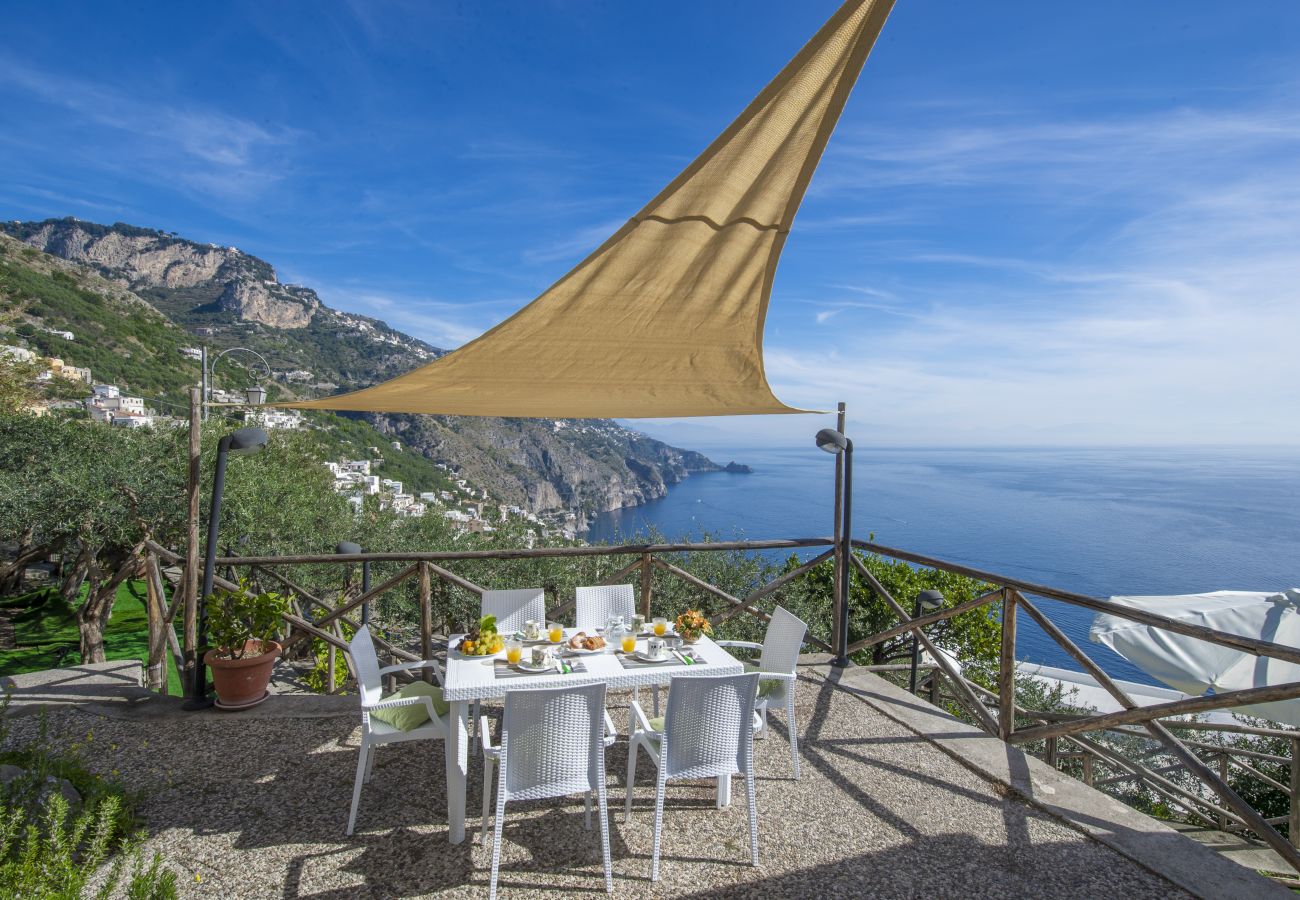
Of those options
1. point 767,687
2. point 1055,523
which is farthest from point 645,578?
point 1055,523

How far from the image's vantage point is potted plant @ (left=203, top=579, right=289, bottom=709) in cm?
412

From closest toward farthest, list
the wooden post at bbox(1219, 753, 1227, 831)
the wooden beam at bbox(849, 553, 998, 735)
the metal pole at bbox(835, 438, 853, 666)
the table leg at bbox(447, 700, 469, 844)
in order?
the table leg at bbox(447, 700, 469, 844), the wooden beam at bbox(849, 553, 998, 735), the metal pole at bbox(835, 438, 853, 666), the wooden post at bbox(1219, 753, 1227, 831)

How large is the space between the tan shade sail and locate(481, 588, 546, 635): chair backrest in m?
1.33

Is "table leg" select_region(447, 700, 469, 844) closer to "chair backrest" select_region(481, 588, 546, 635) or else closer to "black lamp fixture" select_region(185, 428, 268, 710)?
"chair backrest" select_region(481, 588, 546, 635)

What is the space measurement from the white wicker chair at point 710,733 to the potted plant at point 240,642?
2803 millimetres

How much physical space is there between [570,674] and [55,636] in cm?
1070

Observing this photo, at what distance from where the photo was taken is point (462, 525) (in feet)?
44.3

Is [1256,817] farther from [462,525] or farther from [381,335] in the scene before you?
[381,335]

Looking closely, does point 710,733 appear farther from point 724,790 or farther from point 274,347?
point 274,347

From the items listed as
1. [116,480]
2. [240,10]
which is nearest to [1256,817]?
[116,480]

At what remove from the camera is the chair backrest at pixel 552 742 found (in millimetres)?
2508

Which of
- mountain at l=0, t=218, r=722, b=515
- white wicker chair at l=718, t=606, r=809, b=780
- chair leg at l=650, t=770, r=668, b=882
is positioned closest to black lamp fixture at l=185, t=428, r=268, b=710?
chair leg at l=650, t=770, r=668, b=882

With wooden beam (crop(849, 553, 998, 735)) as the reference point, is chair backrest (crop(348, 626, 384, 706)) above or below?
above

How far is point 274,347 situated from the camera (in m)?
33.2
